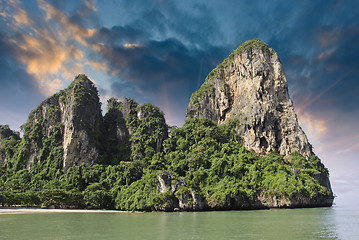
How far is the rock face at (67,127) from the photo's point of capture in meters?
52.5

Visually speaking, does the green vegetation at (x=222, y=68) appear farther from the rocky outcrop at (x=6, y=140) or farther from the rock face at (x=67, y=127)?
the rocky outcrop at (x=6, y=140)

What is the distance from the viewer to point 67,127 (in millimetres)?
55000

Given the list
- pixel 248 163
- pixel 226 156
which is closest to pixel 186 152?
pixel 226 156

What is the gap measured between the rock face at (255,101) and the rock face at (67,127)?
76.9 feet

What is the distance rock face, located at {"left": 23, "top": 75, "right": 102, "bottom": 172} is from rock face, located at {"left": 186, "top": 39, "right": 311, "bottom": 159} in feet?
76.9

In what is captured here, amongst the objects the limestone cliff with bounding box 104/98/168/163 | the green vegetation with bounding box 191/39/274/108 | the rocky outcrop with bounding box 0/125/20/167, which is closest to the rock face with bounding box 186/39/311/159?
the green vegetation with bounding box 191/39/274/108

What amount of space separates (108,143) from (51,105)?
53.4 ft

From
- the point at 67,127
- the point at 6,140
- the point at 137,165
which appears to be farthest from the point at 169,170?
the point at 6,140

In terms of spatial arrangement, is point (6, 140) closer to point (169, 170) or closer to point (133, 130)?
point (133, 130)

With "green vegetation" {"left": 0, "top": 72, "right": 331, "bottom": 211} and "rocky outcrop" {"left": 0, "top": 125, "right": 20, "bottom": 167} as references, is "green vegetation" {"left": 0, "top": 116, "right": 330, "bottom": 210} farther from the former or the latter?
"rocky outcrop" {"left": 0, "top": 125, "right": 20, "bottom": 167}

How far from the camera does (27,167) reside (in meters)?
55.6

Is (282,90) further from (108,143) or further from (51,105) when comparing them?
(51,105)

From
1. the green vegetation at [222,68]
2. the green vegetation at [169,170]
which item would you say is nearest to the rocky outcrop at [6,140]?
the green vegetation at [169,170]

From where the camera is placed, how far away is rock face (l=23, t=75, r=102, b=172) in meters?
52.5
